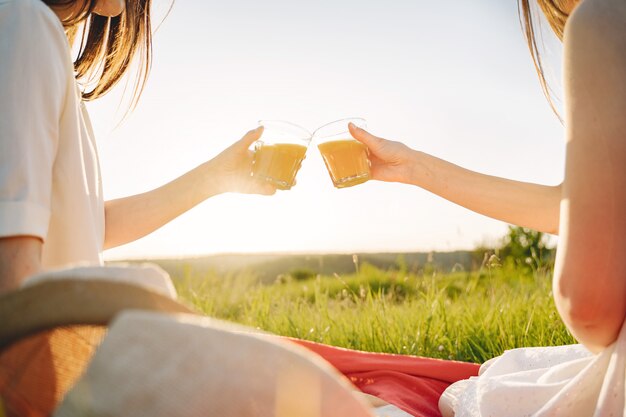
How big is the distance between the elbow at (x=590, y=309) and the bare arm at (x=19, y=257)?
104 centimetres

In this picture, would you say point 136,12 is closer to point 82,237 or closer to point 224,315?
point 82,237

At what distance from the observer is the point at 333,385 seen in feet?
2.60

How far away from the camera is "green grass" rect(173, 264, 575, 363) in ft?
11.5

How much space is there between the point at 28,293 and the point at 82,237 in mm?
887

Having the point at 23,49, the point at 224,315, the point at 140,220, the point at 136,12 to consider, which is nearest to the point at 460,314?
the point at 224,315

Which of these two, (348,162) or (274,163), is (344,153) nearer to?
(348,162)

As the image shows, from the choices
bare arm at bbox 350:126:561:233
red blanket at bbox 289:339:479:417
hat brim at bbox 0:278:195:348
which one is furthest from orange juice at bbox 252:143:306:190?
hat brim at bbox 0:278:195:348

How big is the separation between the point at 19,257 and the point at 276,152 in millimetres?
1442

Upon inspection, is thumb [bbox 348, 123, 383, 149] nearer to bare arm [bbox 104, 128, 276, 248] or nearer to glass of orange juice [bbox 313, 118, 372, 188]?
glass of orange juice [bbox 313, 118, 372, 188]

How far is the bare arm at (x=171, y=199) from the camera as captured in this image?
2.33 meters

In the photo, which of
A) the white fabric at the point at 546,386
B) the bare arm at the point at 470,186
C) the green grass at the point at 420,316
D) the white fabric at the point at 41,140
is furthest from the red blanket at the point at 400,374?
the green grass at the point at 420,316

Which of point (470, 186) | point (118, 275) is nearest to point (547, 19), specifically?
point (470, 186)

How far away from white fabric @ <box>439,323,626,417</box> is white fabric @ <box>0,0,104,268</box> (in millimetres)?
1088

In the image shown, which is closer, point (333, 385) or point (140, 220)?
point (333, 385)
